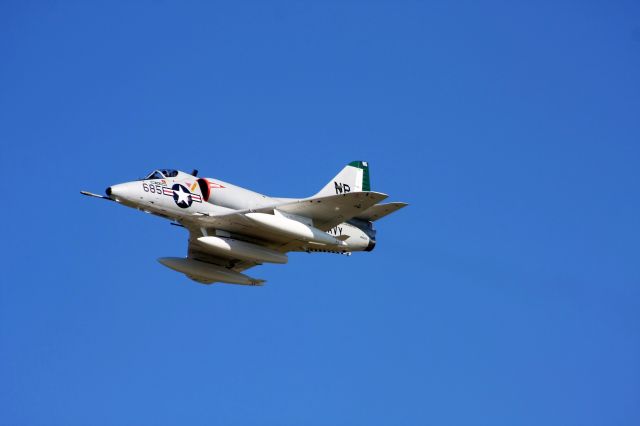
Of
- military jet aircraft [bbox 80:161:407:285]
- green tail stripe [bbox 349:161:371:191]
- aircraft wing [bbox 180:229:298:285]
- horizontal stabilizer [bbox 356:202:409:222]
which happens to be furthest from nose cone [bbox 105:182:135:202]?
horizontal stabilizer [bbox 356:202:409:222]

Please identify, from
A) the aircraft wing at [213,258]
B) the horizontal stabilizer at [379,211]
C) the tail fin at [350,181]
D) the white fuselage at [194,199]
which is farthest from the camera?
the tail fin at [350,181]

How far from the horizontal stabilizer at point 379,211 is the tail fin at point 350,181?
0.90 metres

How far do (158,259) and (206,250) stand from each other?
1757 millimetres

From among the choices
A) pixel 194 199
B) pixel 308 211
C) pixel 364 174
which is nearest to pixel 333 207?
pixel 308 211

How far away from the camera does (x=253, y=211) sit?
3491 cm

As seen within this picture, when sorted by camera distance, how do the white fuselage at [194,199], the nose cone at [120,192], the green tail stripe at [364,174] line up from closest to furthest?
the nose cone at [120,192], the white fuselage at [194,199], the green tail stripe at [364,174]

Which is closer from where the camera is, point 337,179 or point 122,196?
point 122,196

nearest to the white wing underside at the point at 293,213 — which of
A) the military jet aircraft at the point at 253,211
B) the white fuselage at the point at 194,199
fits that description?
the military jet aircraft at the point at 253,211

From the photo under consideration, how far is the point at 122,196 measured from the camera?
34.4 metres

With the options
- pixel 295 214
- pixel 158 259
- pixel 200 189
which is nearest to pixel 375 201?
pixel 295 214

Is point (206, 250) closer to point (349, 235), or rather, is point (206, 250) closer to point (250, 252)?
point (250, 252)

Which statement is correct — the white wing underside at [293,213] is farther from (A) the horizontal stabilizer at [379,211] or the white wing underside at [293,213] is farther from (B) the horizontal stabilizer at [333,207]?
(A) the horizontal stabilizer at [379,211]

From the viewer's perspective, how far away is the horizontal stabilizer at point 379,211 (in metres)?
36.3

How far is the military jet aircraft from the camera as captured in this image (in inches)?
1362
